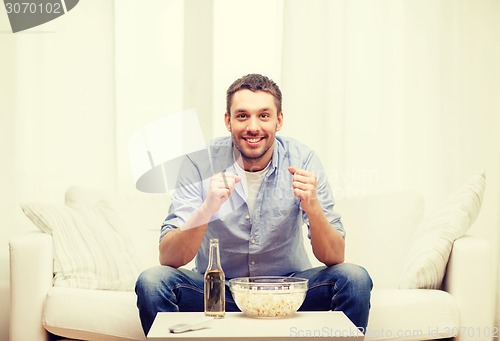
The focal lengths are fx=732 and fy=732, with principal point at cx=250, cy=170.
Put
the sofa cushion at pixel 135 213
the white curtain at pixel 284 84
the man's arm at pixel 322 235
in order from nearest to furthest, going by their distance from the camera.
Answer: the man's arm at pixel 322 235 → the sofa cushion at pixel 135 213 → the white curtain at pixel 284 84

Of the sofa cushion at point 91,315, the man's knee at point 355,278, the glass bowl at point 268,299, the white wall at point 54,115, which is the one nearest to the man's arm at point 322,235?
the man's knee at point 355,278

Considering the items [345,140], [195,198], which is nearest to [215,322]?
[195,198]

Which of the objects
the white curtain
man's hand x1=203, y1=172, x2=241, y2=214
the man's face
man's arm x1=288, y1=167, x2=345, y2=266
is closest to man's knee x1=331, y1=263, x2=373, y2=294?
man's arm x1=288, y1=167, x2=345, y2=266

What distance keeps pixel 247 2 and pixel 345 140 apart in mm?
813

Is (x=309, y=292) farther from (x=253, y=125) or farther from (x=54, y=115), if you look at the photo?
(x=54, y=115)

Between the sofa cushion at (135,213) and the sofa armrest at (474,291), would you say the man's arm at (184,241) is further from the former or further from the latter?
the sofa armrest at (474,291)

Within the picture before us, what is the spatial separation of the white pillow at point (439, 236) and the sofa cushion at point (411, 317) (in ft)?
0.39

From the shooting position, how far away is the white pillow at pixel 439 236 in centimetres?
252

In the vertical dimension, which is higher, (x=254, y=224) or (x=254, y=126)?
(x=254, y=126)

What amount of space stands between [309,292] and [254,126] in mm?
604

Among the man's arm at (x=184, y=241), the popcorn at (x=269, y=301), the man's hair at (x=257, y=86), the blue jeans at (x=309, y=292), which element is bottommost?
the blue jeans at (x=309, y=292)

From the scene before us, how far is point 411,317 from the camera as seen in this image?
2383mm

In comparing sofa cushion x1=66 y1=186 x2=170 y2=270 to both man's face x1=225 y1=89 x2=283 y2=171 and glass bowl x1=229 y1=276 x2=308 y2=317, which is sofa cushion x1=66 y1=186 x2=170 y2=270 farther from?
glass bowl x1=229 y1=276 x2=308 y2=317

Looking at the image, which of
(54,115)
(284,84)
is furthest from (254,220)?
(54,115)
